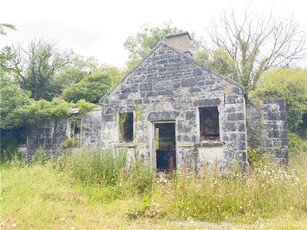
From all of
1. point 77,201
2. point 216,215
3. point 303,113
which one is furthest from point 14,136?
point 303,113

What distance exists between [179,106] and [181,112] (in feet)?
0.84

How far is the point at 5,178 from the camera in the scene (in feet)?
28.5

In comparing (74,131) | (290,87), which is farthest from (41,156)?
(290,87)

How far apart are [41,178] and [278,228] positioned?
7157 millimetres

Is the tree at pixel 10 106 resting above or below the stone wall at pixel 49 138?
above

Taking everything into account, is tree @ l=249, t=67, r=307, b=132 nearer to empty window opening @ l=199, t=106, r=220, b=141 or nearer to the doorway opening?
empty window opening @ l=199, t=106, r=220, b=141

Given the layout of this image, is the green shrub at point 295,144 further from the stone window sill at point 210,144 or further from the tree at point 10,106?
the tree at point 10,106

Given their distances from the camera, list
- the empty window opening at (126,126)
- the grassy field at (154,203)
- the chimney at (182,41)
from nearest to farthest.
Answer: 1. the grassy field at (154,203)
2. the empty window opening at (126,126)
3. the chimney at (182,41)

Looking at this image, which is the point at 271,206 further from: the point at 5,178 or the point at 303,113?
the point at 303,113

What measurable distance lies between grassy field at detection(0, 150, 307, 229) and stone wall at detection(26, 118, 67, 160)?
6.22 metres

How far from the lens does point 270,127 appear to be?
35.0 feet

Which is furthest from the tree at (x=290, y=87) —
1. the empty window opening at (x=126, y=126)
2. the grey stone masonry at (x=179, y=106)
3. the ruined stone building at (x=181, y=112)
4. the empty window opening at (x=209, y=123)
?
the empty window opening at (x=126, y=126)

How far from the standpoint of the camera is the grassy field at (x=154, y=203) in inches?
221

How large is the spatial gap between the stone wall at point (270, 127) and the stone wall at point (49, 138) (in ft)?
31.9
